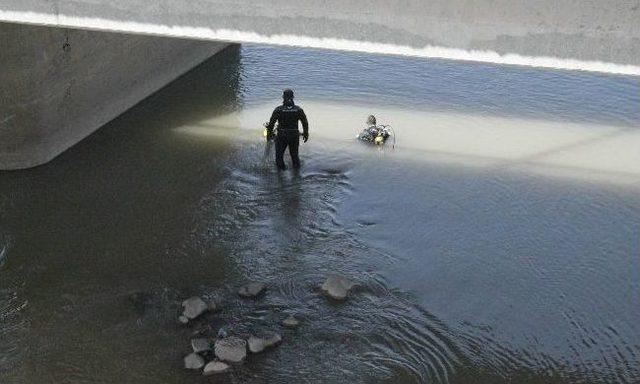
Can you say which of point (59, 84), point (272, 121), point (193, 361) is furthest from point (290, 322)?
point (59, 84)

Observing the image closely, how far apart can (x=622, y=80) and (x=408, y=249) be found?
8.68 meters

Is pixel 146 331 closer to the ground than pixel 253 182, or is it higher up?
closer to the ground

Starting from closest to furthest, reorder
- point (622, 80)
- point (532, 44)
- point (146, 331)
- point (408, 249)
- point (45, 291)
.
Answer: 1. point (532, 44)
2. point (146, 331)
3. point (45, 291)
4. point (408, 249)
5. point (622, 80)

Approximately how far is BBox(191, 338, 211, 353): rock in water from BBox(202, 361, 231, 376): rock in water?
0.80ft

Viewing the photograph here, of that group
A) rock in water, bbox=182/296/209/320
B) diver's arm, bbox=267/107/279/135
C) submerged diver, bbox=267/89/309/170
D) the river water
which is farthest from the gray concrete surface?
diver's arm, bbox=267/107/279/135

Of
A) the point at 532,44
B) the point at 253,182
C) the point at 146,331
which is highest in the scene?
the point at 532,44

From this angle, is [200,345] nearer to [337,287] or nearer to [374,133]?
[337,287]

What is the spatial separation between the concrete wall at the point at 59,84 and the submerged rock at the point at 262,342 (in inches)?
227

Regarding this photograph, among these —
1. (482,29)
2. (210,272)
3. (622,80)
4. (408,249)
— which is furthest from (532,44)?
(622,80)

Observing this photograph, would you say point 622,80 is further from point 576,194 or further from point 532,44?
point 532,44

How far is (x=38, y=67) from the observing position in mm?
11258

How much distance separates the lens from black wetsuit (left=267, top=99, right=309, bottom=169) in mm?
11570

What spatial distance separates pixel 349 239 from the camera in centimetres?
1037

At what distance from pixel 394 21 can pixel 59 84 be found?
7127 mm
